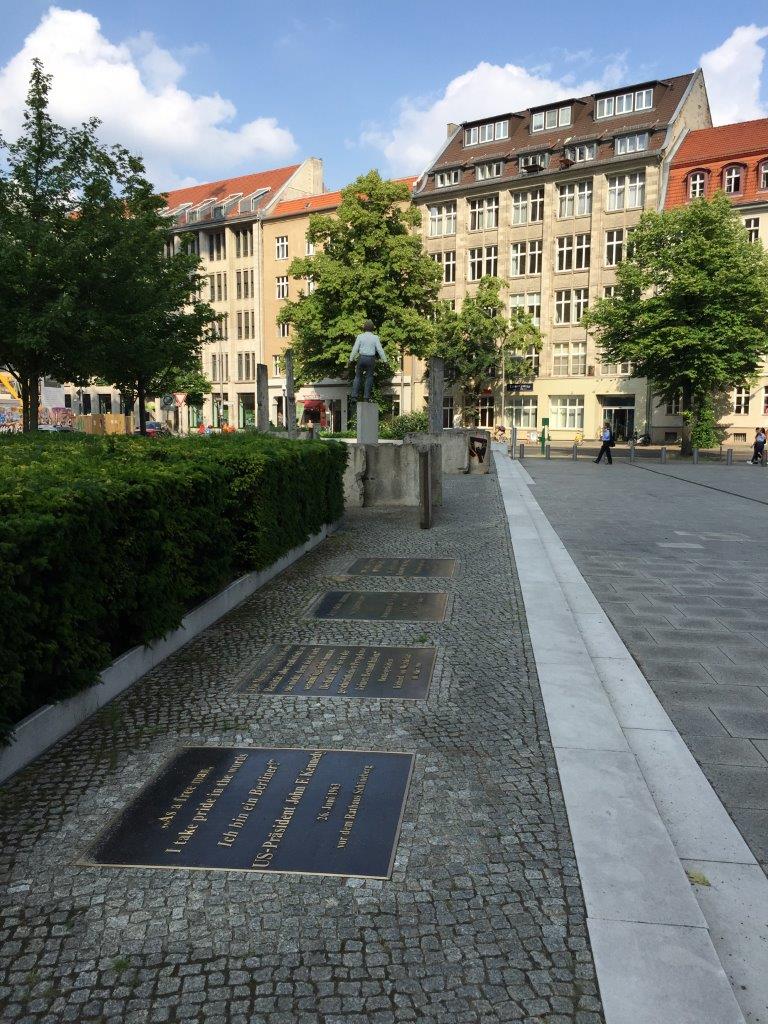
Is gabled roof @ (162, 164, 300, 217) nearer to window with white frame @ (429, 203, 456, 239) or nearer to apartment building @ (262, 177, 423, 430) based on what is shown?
apartment building @ (262, 177, 423, 430)

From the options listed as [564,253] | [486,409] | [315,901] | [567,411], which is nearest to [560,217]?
[564,253]

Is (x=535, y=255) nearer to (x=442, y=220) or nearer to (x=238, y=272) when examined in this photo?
(x=442, y=220)

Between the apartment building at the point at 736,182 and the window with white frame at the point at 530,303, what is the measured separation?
9.63 m

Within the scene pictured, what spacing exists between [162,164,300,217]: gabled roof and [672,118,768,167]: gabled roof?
3264 centimetres

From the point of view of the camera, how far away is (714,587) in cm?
815

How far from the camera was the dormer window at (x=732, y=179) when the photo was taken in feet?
154

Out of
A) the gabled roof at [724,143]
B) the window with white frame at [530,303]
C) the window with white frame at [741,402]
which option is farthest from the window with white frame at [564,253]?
the window with white frame at [741,402]

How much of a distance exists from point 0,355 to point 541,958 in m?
22.4

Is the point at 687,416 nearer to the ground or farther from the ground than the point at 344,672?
farther from the ground

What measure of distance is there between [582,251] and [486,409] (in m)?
11.9

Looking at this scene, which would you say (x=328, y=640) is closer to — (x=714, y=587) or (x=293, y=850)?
(x=293, y=850)

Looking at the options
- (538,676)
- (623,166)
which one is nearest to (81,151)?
(538,676)

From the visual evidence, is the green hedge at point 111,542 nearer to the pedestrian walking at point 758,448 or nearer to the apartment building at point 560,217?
the pedestrian walking at point 758,448

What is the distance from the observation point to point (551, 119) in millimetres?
55125
